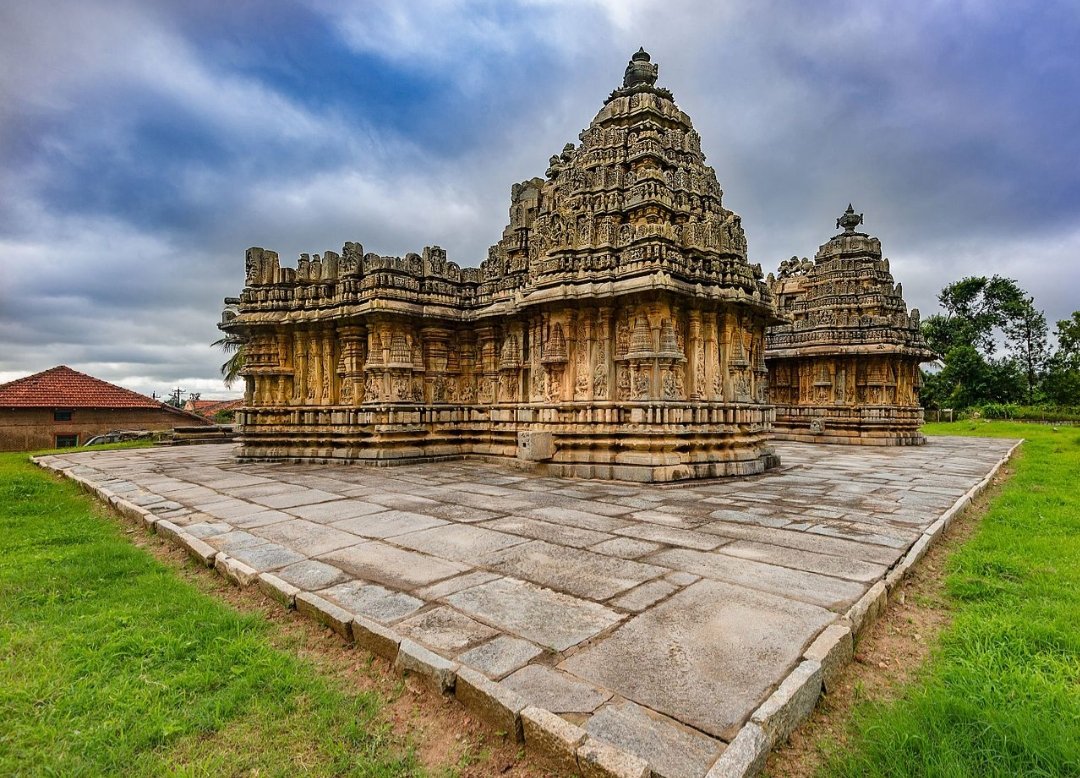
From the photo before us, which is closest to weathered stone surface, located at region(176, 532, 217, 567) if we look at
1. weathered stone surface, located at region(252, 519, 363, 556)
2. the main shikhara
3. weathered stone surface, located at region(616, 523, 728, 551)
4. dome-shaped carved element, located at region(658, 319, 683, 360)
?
weathered stone surface, located at region(252, 519, 363, 556)

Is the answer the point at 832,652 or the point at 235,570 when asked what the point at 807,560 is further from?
the point at 235,570

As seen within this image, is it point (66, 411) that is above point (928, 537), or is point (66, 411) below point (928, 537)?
above

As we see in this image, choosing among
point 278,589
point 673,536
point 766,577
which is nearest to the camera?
point 278,589

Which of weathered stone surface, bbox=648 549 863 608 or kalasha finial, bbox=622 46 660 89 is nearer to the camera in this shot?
weathered stone surface, bbox=648 549 863 608

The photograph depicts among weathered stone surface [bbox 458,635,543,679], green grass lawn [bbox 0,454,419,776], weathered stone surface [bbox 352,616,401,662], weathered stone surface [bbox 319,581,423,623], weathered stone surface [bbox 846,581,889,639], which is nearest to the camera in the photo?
green grass lawn [bbox 0,454,419,776]

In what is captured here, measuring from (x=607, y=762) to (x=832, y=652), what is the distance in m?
1.58

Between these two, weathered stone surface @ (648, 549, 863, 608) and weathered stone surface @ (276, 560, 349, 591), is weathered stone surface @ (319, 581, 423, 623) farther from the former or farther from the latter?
weathered stone surface @ (648, 549, 863, 608)

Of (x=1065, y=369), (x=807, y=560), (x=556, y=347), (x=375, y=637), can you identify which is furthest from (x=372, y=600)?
(x=1065, y=369)

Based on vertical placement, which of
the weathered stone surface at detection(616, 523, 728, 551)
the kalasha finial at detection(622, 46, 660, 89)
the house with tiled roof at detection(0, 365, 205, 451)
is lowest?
the weathered stone surface at detection(616, 523, 728, 551)

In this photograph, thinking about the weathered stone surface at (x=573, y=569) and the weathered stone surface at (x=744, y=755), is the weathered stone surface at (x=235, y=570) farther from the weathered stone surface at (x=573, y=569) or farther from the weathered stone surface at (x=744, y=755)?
the weathered stone surface at (x=744, y=755)

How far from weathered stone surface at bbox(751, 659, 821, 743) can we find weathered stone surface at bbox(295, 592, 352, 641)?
2.34 m

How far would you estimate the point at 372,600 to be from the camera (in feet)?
12.0

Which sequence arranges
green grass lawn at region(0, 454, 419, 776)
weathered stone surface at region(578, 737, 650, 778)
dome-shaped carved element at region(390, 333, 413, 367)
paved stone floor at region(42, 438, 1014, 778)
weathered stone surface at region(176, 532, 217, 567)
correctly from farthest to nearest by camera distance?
1. dome-shaped carved element at region(390, 333, 413, 367)
2. weathered stone surface at region(176, 532, 217, 567)
3. paved stone floor at region(42, 438, 1014, 778)
4. green grass lawn at region(0, 454, 419, 776)
5. weathered stone surface at region(578, 737, 650, 778)

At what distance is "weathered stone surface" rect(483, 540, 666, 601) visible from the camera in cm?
390
